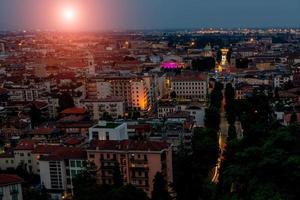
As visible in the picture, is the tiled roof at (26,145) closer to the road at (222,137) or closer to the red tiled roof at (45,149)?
the red tiled roof at (45,149)

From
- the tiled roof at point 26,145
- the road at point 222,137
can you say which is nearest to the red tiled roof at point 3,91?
the road at point 222,137

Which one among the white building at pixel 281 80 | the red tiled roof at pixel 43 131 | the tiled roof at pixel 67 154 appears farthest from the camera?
the white building at pixel 281 80

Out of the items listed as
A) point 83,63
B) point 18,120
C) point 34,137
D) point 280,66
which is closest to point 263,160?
point 34,137

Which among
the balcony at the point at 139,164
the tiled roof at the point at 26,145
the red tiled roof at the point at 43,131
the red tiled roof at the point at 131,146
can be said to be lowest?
the red tiled roof at the point at 43,131

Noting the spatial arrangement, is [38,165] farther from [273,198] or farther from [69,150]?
[273,198]

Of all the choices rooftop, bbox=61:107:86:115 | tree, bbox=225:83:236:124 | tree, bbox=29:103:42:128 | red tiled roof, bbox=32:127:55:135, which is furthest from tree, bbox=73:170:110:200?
rooftop, bbox=61:107:86:115

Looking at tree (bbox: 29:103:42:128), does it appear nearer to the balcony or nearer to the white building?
the balcony

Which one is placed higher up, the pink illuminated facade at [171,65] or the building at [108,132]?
the building at [108,132]
